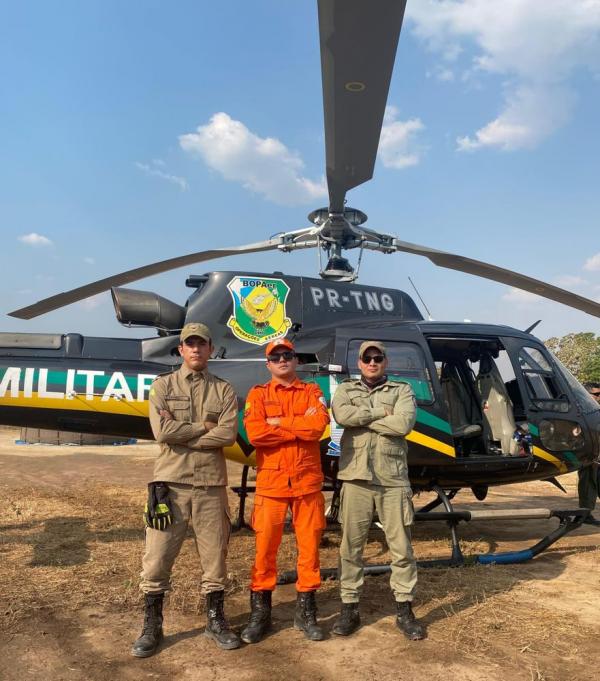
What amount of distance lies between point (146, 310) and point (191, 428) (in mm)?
2970

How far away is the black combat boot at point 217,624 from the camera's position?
3.55m

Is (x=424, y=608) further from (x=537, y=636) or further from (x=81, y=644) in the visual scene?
(x=81, y=644)

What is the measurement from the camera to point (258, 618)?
3699 mm

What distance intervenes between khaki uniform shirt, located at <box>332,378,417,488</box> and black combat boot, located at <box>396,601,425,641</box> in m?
0.83

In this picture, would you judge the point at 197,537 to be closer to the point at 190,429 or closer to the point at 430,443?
the point at 190,429

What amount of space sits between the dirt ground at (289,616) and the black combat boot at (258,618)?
3.2 inches

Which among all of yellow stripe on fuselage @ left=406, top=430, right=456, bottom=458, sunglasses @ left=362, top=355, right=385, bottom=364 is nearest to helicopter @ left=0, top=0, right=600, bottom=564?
yellow stripe on fuselage @ left=406, top=430, right=456, bottom=458

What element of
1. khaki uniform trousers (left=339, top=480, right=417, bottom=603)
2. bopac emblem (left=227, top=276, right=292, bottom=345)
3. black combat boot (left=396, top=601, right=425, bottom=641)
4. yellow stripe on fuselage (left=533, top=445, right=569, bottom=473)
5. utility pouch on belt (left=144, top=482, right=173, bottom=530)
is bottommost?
black combat boot (left=396, top=601, right=425, bottom=641)

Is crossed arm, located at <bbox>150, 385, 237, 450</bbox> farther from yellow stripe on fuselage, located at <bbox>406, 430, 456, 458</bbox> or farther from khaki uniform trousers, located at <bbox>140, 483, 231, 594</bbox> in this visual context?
yellow stripe on fuselage, located at <bbox>406, 430, 456, 458</bbox>

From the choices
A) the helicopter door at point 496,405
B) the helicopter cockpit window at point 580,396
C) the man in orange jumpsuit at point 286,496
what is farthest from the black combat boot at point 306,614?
the helicopter cockpit window at point 580,396

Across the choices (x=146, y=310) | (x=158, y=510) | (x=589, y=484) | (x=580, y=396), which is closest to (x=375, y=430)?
(x=158, y=510)

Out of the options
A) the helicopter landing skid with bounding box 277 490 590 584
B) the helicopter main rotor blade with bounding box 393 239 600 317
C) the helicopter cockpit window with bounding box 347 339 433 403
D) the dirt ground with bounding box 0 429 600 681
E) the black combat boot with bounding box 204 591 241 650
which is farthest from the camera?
the helicopter main rotor blade with bounding box 393 239 600 317

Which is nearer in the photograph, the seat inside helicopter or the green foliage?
the seat inside helicopter

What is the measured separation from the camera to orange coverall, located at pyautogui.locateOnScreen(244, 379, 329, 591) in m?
3.75
